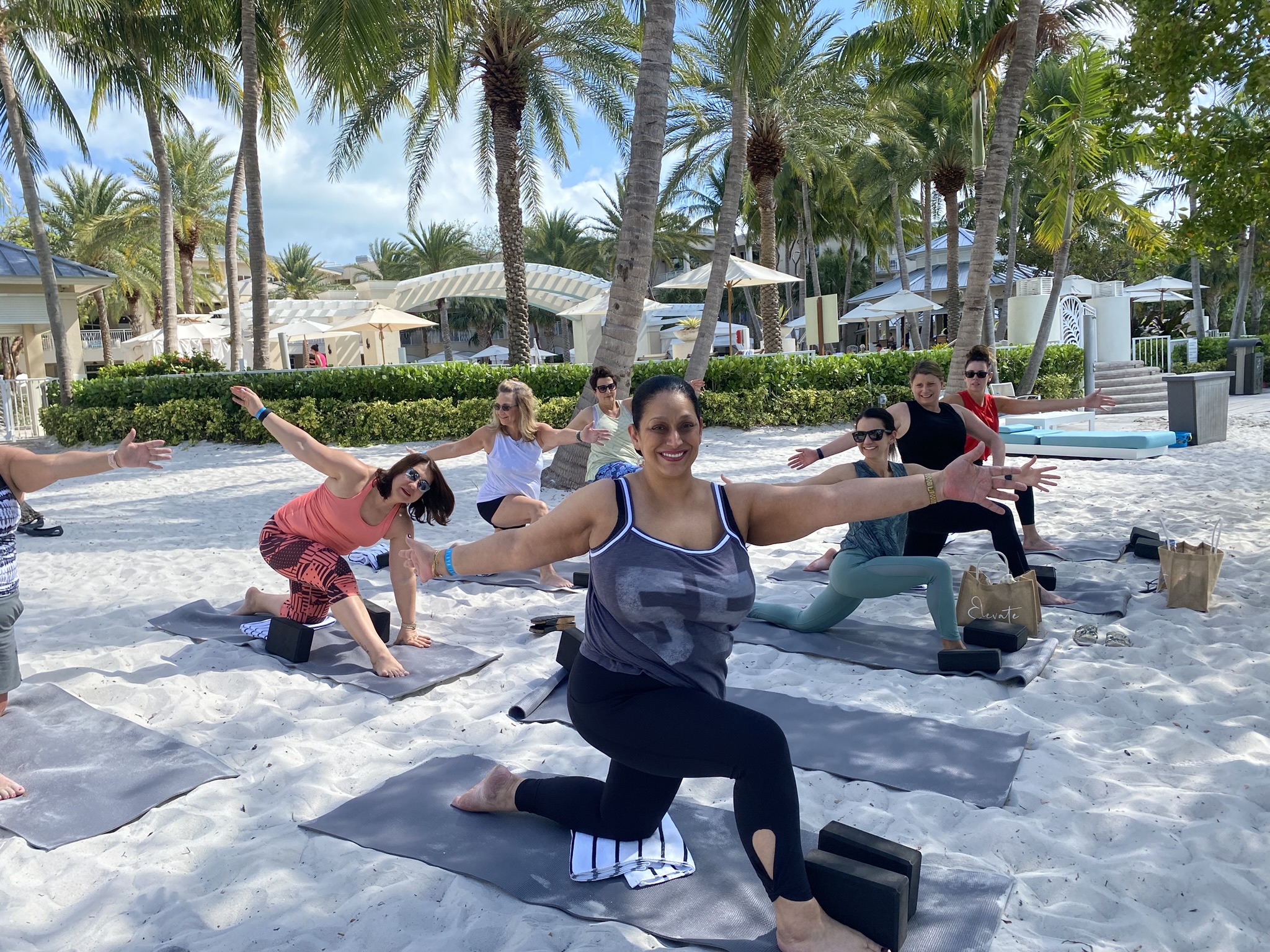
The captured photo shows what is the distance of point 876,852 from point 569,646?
2.27 metres

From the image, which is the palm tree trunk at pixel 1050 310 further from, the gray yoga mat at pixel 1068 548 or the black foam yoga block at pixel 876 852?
the black foam yoga block at pixel 876 852

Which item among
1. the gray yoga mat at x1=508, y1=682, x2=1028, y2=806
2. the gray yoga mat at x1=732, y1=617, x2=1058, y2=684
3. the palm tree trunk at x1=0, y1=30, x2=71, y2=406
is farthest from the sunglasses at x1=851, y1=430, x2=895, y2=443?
the palm tree trunk at x1=0, y1=30, x2=71, y2=406

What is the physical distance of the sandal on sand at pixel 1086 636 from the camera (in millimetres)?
5117

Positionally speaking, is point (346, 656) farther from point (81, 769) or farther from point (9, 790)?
point (9, 790)

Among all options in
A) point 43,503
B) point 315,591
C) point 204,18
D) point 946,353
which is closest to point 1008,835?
point 315,591

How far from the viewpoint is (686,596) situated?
8.13 ft

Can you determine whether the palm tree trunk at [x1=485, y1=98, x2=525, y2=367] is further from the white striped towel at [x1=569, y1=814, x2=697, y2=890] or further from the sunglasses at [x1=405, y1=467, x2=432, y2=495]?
the white striped towel at [x1=569, y1=814, x2=697, y2=890]

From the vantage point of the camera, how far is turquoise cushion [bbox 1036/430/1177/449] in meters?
11.0

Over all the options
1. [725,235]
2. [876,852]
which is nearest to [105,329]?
[725,235]

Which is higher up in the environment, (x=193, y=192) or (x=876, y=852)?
(x=193, y=192)

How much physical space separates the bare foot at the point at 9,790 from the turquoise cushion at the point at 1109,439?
11282 mm

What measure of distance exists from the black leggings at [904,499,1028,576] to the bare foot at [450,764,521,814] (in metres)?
3.14

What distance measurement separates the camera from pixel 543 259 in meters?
46.4

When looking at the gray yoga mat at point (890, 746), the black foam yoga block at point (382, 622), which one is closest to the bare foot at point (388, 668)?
the black foam yoga block at point (382, 622)
